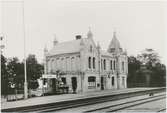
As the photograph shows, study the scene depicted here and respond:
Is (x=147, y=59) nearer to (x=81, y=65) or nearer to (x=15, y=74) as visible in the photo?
(x=81, y=65)

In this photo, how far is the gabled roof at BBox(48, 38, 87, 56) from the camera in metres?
41.0

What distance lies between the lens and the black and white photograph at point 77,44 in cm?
1631

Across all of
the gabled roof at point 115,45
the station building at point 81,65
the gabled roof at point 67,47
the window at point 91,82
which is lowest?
the window at point 91,82

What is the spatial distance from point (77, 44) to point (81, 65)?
312 centimetres

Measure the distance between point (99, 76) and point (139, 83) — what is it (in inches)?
639

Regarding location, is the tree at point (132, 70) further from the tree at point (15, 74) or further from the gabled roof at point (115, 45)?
the tree at point (15, 74)

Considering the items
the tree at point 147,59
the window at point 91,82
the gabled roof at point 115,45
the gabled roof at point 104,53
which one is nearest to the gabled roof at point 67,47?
the window at point 91,82

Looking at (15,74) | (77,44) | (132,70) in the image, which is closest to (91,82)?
(77,44)

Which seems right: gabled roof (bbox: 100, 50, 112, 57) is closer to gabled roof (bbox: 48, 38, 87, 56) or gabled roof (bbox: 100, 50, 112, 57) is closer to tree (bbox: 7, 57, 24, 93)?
gabled roof (bbox: 48, 38, 87, 56)

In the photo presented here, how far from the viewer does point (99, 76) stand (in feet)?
144

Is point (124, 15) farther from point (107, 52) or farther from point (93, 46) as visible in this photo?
point (107, 52)

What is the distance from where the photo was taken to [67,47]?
137 feet

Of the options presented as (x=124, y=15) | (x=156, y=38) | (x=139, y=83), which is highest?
(x=124, y=15)

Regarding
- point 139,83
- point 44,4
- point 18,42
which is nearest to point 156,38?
point 44,4
